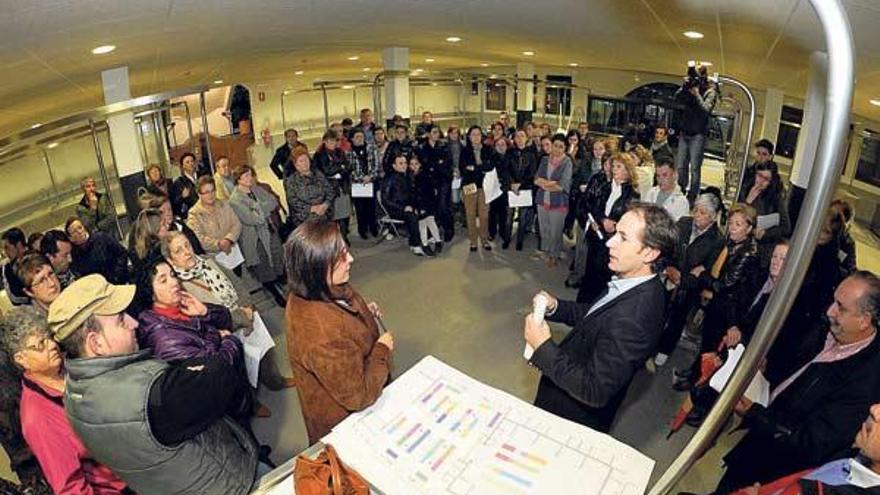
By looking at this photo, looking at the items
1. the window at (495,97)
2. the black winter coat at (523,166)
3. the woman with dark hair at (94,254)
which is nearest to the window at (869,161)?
the black winter coat at (523,166)

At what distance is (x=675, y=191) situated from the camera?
3.86 meters

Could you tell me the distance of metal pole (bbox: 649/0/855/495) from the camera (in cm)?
77

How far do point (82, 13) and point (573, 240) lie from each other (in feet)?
16.3

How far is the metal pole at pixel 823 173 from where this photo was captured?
765 mm

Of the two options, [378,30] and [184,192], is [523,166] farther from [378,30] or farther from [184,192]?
[184,192]

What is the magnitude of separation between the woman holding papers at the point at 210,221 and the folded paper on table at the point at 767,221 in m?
4.25

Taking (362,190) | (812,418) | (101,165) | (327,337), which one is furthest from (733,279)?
(101,165)

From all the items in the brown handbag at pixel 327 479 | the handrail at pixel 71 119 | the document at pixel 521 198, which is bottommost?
the document at pixel 521 198

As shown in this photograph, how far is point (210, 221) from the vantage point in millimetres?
3709

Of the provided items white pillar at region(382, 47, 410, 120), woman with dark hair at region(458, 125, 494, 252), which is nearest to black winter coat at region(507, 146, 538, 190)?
woman with dark hair at region(458, 125, 494, 252)

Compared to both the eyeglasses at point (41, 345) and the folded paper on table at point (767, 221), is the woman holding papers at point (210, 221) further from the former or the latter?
the folded paper on table at point (767, 221)

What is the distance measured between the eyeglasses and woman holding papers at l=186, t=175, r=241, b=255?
199 centimetres

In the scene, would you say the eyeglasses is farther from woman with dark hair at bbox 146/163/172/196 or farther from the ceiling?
woman with dark hair at bbox 146/163/172/196

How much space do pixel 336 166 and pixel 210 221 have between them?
1871mm
